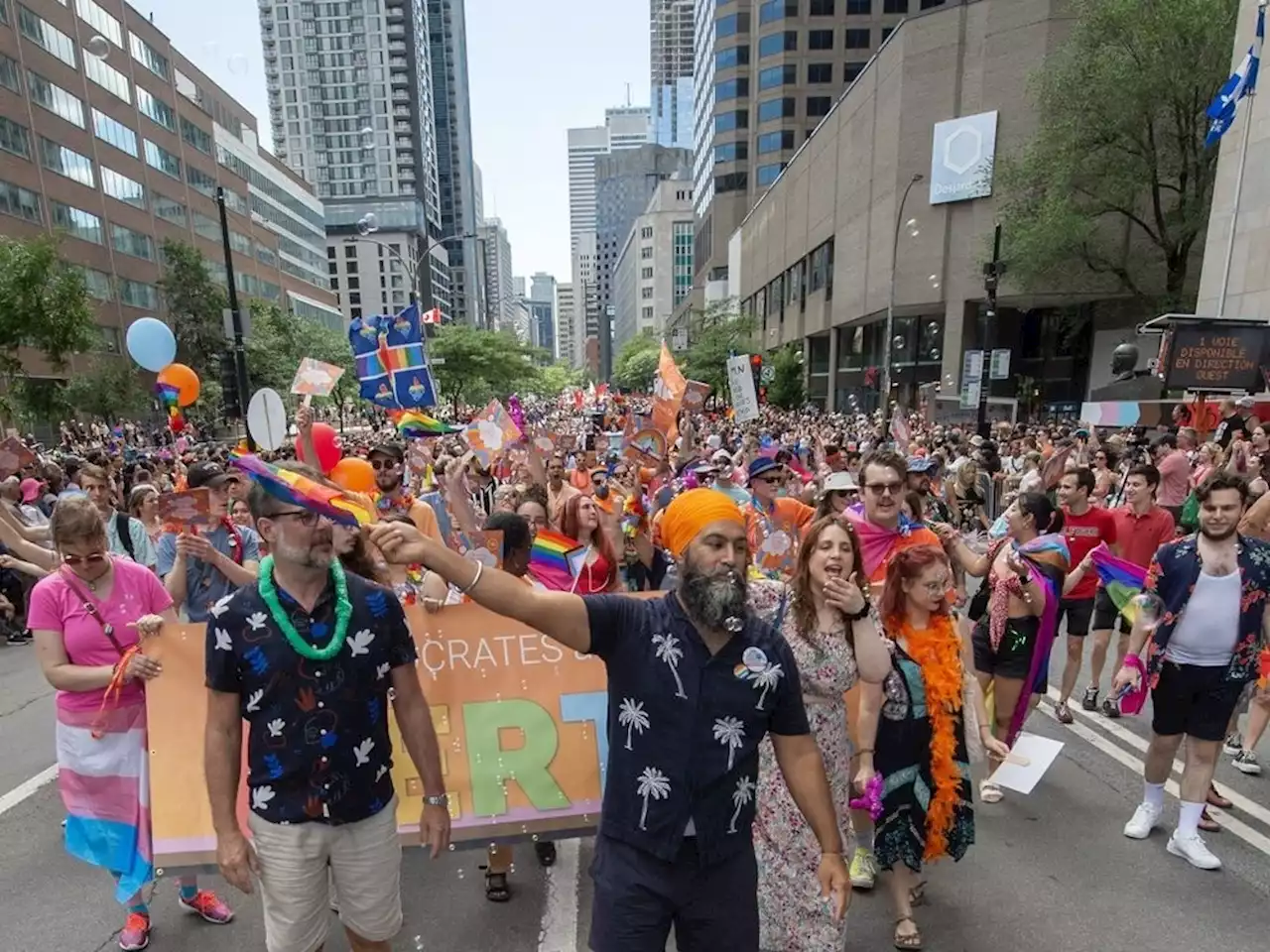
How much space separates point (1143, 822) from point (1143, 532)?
90.9 inches

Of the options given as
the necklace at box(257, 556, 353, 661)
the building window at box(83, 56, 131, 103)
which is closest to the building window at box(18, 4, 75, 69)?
the building window at box(83, 56, 131, 103)

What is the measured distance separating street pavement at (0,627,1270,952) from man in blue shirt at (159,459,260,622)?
1083mm

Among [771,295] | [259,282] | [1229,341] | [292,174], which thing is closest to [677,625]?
[1229,341]

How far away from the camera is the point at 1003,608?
375cm

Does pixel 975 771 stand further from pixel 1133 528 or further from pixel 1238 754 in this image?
pixel 1133 528

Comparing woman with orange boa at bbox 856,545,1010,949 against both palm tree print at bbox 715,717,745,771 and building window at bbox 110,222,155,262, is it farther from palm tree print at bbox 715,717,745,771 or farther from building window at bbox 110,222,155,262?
building window at bbox 110,222,155,262

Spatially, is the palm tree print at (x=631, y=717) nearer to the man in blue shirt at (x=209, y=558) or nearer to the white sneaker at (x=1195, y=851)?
the man in blue shirt at (x=209, y=558)

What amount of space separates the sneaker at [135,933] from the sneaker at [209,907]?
182 mm

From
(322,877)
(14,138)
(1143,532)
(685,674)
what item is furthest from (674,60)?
(322,877)

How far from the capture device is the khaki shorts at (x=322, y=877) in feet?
7.20

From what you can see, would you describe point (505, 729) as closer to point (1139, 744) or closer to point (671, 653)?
point (671, 653)

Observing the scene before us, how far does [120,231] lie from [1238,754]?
5108cm

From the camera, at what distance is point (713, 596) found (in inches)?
72.9

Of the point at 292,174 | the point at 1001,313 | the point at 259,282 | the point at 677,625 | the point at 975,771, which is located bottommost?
the point at 975,771
